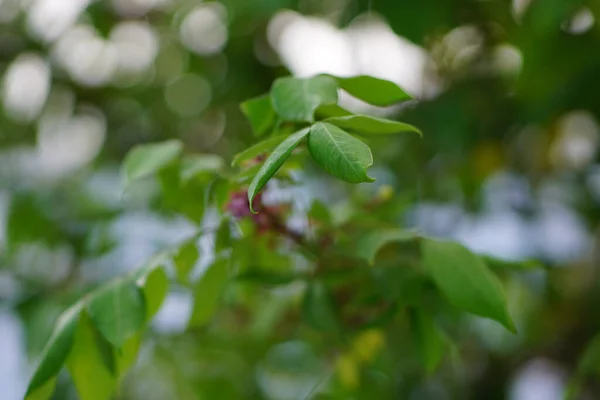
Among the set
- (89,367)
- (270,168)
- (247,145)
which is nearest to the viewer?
(270,168)

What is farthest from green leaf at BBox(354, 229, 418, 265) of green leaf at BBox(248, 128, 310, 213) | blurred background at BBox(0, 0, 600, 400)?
blurred background at BBox(0, 0, 600, 400)

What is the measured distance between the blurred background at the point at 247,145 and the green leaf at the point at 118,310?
32 cm

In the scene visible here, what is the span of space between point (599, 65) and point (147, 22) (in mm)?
609

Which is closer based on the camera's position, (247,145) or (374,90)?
(374,90)

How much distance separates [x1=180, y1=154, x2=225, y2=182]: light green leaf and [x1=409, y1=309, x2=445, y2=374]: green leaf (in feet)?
0.50

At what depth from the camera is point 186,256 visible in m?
0.41

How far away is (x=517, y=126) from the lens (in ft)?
2.78

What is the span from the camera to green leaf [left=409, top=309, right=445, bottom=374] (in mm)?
425

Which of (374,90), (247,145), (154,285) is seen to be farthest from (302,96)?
(247,145)

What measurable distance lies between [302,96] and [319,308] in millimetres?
159

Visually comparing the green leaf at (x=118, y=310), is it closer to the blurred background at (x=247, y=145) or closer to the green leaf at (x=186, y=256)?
the green leaf at (x=186, y=256)

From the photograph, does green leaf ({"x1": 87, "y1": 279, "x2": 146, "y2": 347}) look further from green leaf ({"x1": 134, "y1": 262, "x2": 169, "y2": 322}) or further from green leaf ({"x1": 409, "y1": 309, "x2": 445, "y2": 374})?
green leaf ({"x1": 409, "y1": 309, "x2": 445, "y2": 374})

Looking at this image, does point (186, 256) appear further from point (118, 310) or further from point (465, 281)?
point (465, 281)

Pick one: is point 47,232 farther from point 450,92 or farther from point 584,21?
point 584,21
